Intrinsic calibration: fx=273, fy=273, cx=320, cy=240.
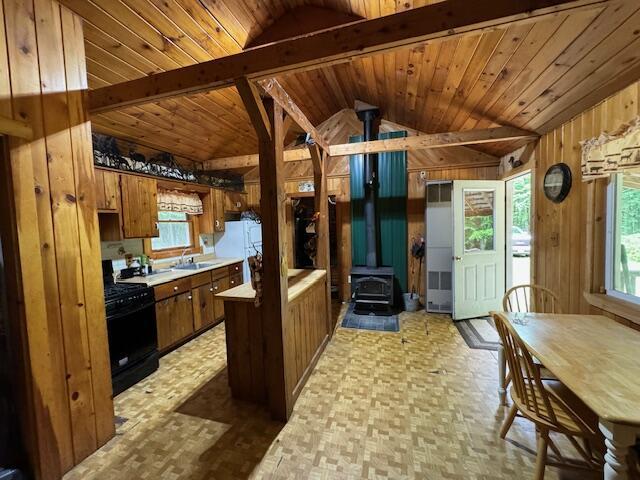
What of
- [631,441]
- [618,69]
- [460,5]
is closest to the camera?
[631,441]

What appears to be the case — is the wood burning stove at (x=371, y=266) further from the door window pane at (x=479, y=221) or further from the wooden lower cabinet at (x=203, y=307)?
the wooden lower cabinet at (x=203, y=307)

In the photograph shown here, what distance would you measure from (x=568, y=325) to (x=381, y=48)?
205 centimetres

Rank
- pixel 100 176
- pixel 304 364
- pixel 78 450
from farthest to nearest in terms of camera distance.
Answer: pixel 100 176, pixel 304 364, pixel 78 450

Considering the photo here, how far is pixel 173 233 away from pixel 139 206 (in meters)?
1.02

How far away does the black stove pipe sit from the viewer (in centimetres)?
410

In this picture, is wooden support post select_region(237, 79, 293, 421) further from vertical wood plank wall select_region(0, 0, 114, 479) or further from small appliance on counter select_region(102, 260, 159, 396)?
small appliance on counter select_region(102, 260, 159, 396)

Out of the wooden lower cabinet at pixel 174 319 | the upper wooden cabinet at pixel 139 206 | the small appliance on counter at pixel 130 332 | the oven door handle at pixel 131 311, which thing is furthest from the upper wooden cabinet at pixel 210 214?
the oven door handle at pixel 131 311

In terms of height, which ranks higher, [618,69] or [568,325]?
[618,69]

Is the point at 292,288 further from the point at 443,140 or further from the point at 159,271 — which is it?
the point at 443,140

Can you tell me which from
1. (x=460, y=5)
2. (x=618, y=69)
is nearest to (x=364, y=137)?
(x=618, y=69)

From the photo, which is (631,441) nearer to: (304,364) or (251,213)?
(304,364)

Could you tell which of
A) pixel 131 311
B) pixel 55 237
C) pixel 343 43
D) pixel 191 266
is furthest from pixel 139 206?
pixel 343 43

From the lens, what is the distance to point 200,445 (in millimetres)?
1732

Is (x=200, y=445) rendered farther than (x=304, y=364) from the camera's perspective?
No
